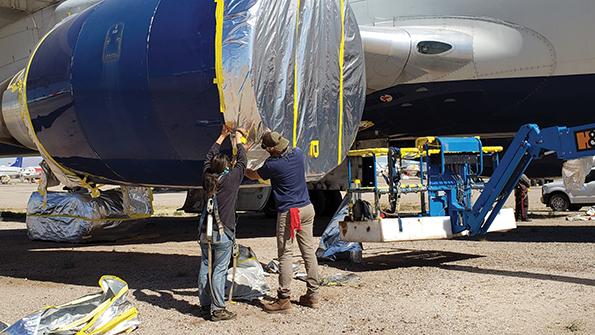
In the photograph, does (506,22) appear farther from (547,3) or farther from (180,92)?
(180,92)

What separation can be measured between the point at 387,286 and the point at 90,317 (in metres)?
3.16

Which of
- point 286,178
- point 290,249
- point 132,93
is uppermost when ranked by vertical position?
point 132,93

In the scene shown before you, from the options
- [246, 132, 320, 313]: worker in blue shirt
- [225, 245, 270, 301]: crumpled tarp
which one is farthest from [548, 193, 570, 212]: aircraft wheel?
[246, 132, 320, 313]: worker in blue shirt

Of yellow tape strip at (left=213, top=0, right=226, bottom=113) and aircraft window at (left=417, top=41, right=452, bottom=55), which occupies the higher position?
aircraft window at (left=417, top=41, right=452, bottom=55)

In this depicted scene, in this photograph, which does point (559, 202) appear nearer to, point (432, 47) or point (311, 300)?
point (432, 47)

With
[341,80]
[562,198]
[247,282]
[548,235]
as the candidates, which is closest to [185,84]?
[341,80]

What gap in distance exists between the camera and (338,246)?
853cm

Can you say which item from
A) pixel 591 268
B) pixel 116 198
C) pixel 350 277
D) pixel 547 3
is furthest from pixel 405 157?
pixel 116 198

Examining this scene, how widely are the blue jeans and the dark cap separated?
2.99 feet

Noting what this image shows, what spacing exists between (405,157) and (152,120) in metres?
3.42

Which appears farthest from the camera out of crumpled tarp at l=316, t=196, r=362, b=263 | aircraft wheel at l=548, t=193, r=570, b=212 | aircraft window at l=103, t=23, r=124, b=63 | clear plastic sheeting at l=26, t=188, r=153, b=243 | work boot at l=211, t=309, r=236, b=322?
aircraft wheel at l=548, t=193, r=570, b=212

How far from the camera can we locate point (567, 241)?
1023cm

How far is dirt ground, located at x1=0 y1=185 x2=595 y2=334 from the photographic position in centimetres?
533

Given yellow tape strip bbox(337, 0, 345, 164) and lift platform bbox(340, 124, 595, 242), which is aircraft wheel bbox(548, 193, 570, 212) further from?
yellow tape strip bbox(337, 0, 345, 164)
